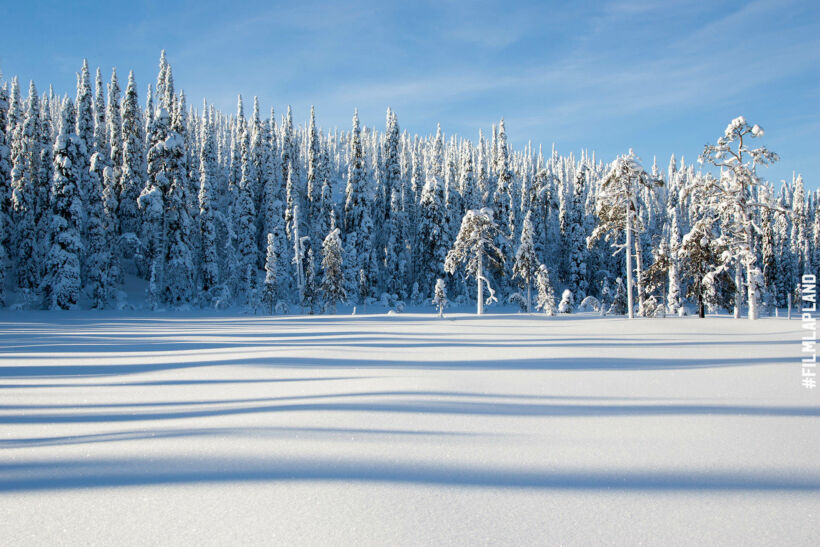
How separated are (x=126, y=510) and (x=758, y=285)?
3418 centimetres

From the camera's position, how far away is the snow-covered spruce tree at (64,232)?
36.4 meters

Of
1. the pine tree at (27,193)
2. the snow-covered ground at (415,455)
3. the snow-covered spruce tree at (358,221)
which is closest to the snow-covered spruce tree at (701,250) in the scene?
A: the snow-covered ground at (415,455)

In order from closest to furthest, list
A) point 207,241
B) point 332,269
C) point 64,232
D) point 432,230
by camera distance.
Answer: point 64,232 < point 332,269 < point 207,241 < point 432,230

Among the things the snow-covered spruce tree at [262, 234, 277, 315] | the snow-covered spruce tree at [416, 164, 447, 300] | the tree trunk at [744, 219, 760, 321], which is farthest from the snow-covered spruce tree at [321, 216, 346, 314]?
the tree trunk at [744, 219, 760, 321]

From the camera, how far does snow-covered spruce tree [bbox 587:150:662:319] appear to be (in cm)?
2708

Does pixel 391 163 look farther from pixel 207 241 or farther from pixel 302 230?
pixel 207 241

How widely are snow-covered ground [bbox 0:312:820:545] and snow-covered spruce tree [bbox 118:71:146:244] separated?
47.1m

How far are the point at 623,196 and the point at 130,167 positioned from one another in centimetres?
4969

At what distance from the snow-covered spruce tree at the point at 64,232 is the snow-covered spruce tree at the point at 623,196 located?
1565 inches

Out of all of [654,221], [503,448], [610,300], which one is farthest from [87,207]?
[654,221]

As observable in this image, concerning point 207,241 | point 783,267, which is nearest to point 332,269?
point 207,241

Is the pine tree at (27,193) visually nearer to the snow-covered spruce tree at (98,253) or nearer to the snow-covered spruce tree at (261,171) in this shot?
the snow-covered spruce tree at (98,253)

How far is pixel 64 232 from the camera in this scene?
37188 millimetres

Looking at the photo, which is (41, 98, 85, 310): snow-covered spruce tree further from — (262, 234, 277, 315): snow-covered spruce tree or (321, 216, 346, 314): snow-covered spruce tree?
(321, 216, 346, 314): snow-covered spruce tree
